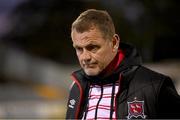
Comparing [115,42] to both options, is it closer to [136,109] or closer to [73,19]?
[136,109]

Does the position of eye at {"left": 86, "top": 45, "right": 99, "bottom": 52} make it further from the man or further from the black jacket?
the black jacket

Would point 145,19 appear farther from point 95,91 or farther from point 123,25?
point 95,91

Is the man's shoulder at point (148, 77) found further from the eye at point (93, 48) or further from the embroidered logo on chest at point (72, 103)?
the embroidered logo on chest at point (72, 103)

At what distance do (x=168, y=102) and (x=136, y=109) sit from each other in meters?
0.16

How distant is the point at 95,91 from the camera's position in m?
2.71

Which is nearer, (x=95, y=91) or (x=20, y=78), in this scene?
(x=95, y=91)

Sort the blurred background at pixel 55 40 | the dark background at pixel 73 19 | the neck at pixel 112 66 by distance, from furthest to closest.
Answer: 1. the dark background at pixel 73 19
2. the blurred background at pixel 55 40
3. the neck at pixel 112 66

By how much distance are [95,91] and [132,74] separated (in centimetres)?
21

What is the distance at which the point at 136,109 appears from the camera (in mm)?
2531

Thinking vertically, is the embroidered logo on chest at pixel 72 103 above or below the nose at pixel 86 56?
below

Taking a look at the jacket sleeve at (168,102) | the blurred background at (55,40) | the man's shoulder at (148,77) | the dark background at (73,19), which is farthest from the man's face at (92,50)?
the dark background at (73,19)

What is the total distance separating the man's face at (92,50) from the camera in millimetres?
2596

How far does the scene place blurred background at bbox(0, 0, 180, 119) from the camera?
41.6 ft

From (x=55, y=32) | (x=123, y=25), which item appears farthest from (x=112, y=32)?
(x=55, y=32)
